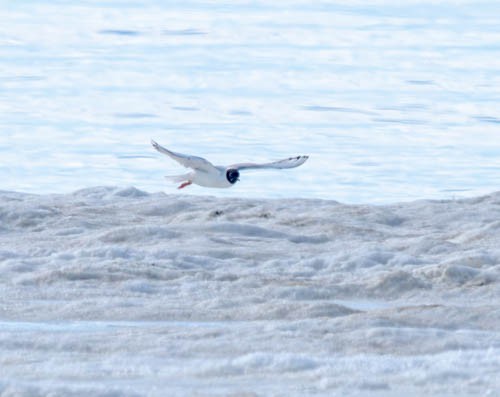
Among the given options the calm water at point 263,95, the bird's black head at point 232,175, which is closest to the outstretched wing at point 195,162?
the bird's black head at point 232,175

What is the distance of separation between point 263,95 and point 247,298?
14.1 meters

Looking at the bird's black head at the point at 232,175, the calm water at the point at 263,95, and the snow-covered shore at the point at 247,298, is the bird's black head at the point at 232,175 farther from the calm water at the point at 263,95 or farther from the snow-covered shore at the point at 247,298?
the calm water at the point at 263,95

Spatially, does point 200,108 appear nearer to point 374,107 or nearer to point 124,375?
point 374,107

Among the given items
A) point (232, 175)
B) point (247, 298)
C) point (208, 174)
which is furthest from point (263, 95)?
point (247, 298)

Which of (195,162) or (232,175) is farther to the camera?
(232,175)

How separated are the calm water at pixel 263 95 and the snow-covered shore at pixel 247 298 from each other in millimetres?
3849

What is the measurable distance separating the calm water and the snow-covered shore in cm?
385

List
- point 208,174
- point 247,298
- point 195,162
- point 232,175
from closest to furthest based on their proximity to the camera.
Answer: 1. point 247,298
2. point 195,162
3. point 208,174
4. point 232,175

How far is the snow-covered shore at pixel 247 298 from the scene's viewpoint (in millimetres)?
5289

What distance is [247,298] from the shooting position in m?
6.76

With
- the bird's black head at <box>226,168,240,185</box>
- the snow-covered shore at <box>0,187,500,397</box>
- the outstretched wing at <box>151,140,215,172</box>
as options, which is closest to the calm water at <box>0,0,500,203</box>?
the bird's black head at <box>226,168,240,185</box>

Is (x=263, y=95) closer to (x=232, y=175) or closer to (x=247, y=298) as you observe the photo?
(x=232, y=175)

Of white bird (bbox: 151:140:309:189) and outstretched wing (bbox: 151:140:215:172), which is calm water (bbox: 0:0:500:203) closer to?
white bird (bbox: 151:140:309:189)

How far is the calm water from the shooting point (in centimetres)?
1490
